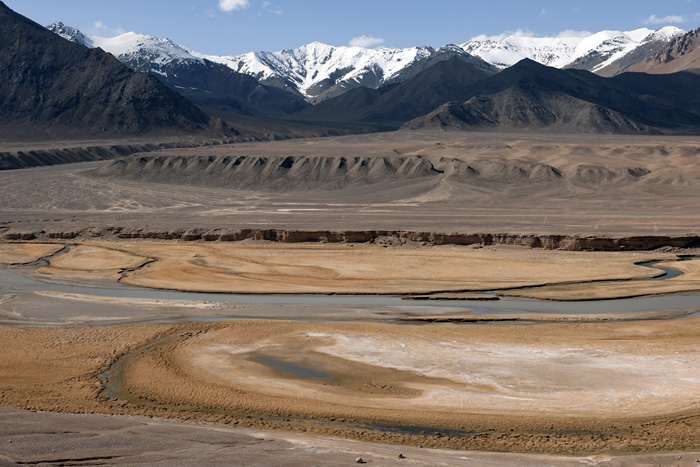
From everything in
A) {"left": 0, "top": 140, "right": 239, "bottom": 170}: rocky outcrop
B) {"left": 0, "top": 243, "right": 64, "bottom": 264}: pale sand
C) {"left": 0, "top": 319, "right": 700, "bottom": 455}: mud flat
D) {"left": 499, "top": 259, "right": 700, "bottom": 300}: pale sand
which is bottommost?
{"left": 0, "top": 319, "right": 700, "bottom": 455}: mud flat

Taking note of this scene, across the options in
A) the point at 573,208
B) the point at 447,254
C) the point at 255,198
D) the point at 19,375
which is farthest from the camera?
the point at 255,198

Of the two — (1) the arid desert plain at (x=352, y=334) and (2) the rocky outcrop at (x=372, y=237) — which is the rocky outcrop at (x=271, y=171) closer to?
(1) the arid desert plain at (x=352, y=334)

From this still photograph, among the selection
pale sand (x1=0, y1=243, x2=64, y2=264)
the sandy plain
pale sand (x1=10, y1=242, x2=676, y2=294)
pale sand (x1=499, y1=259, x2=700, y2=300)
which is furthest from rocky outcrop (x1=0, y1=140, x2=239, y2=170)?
pale sand (x1=499, y1=259, x2=700, y2=300)

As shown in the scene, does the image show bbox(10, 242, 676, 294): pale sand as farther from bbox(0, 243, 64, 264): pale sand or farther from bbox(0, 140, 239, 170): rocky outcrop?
bbox(0, 140, 239, 170): rocky outcrop

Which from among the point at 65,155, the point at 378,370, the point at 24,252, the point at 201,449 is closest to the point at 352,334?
the point at 378,370

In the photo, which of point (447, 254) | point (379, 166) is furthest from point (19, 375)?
point (379, 166)

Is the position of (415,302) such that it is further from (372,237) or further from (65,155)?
(65,155)

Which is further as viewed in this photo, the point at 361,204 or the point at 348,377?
the point at 361,204

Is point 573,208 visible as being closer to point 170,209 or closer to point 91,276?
point 170,209
